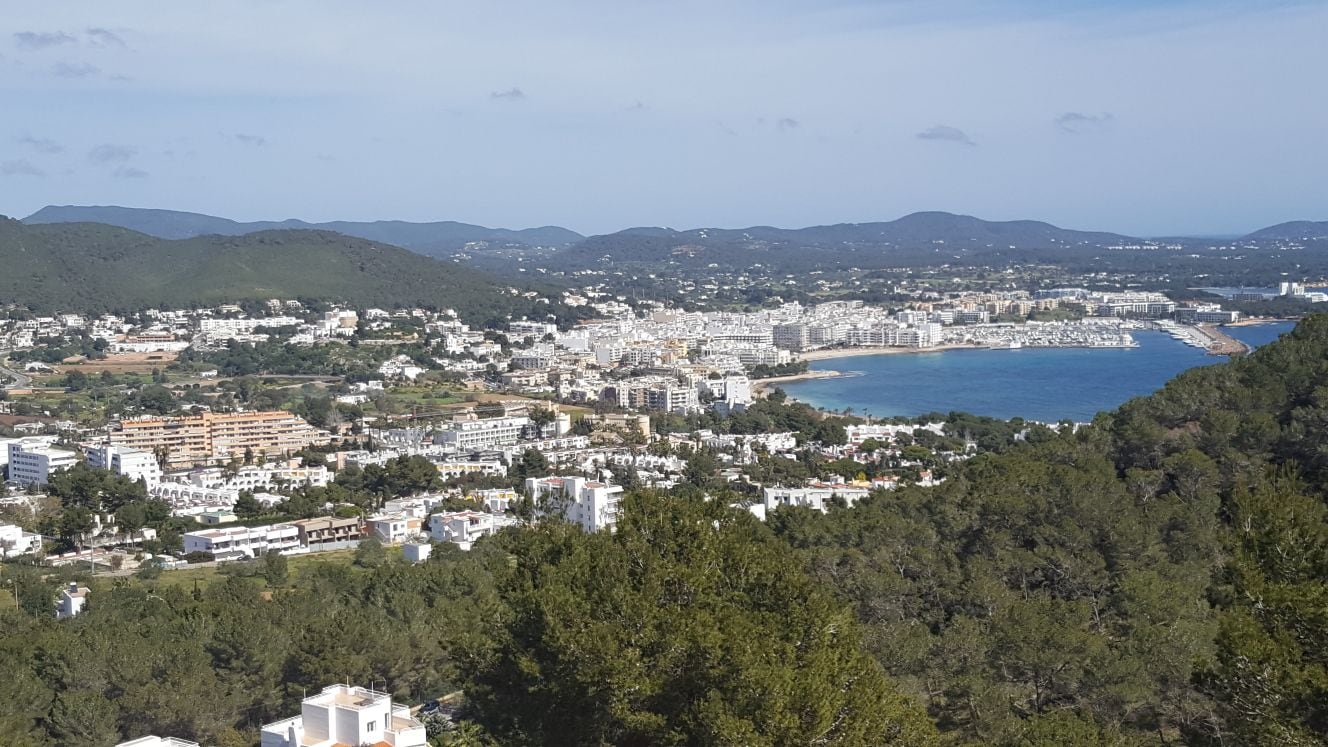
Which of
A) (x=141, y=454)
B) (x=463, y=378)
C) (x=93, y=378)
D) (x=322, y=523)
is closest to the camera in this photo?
(x=322, y=523)

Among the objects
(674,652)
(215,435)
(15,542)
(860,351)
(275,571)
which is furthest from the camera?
(860,351)

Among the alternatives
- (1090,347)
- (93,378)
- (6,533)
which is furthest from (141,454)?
(1090,347)

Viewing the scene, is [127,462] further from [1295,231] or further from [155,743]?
[1295,231]

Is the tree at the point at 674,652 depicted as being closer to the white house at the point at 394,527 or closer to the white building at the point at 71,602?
the white building at the point at 71,602

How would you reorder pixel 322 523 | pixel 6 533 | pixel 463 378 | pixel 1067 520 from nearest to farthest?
1. pixel 1067 520
2. pixel 6 533
3. pixel 322 523
4. pixel 463 378

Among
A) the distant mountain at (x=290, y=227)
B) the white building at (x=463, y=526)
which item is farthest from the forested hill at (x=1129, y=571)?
the distant mountain at (x=290, y=227)

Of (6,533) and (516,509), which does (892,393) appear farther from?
(6,533)

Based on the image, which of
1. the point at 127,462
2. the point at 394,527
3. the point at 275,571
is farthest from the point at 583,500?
the point at 127,462
